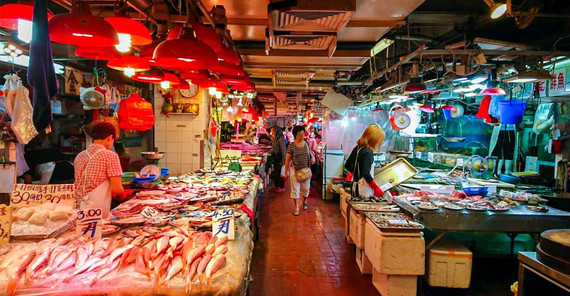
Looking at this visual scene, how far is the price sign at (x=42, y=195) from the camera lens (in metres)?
3.51

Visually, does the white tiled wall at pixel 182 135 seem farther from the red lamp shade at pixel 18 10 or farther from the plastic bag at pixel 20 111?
the red lamp shade at pixel 18 10

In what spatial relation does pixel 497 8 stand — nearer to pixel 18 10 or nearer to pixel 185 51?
pixel 185 51

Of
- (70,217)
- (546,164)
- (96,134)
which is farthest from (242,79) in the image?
(546,164)

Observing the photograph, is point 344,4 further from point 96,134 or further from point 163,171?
point 163,171

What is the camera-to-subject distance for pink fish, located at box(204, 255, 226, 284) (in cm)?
226

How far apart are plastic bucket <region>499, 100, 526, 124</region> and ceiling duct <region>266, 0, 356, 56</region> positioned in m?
5.06

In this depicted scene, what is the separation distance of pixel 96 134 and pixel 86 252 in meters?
2.06

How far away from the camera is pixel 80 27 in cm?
218

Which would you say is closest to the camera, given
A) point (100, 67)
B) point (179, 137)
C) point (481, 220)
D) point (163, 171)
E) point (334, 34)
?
point (334, 34)

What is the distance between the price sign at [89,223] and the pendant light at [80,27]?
4.74 ft

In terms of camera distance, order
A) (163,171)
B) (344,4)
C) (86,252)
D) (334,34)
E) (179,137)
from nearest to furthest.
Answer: (86,252), (344,4), (334,34), (163,171), (179,137)

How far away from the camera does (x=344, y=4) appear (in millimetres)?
3146

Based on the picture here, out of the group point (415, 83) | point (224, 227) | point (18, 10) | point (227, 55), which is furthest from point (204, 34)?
point (415, 83)

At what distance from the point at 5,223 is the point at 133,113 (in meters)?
3.81
